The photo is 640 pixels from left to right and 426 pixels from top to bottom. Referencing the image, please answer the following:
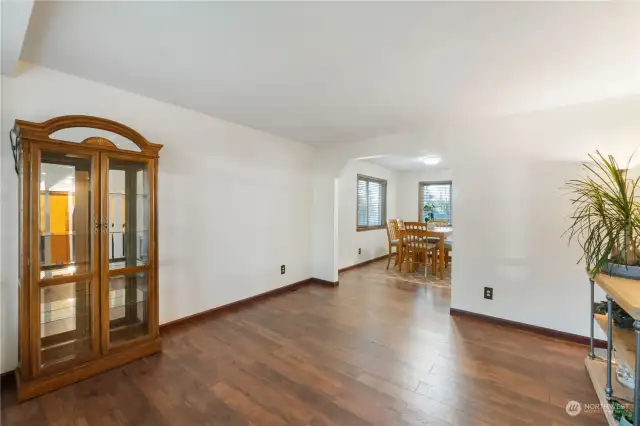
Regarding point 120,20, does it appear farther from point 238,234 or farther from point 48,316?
point 238,234

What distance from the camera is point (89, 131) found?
229 cm

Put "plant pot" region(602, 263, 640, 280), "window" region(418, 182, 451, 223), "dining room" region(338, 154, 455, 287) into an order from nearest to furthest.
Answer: "plant pot" region(602, 263, 640, 280) → "dining room" region(338, 154, 455, 287) → "window" region(418, 182, 451, 223)

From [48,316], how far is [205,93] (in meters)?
2.10

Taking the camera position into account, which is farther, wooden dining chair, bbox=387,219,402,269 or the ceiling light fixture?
wooden dining chair, bbox=387,219,402,269

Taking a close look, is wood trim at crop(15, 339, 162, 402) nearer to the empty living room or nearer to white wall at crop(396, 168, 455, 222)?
the empty living room

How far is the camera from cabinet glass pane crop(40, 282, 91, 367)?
1.99 m

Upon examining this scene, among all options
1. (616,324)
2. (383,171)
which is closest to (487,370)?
(616,324)

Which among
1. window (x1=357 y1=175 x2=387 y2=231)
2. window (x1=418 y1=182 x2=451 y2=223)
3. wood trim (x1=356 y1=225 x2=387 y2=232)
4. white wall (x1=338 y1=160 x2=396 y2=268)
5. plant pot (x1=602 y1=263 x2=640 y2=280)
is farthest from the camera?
window (x1=418 y1=182 x2=451 y2=223)

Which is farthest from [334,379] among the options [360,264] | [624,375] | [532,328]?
[360,264]

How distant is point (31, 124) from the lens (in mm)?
1773

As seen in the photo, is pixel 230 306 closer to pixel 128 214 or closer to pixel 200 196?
pixel 200 196

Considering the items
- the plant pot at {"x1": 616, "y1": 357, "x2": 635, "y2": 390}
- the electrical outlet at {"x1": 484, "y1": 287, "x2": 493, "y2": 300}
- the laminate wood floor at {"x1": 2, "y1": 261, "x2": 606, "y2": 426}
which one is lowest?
the laminate wood floor at {"x1": 2, "y1": 261, "x2": 606, "y2": 426}

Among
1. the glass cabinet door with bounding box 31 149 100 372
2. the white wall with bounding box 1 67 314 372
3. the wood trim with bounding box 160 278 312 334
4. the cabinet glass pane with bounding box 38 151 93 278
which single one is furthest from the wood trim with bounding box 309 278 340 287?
the cabinet glass pane with bounding box 38 151 93 278
